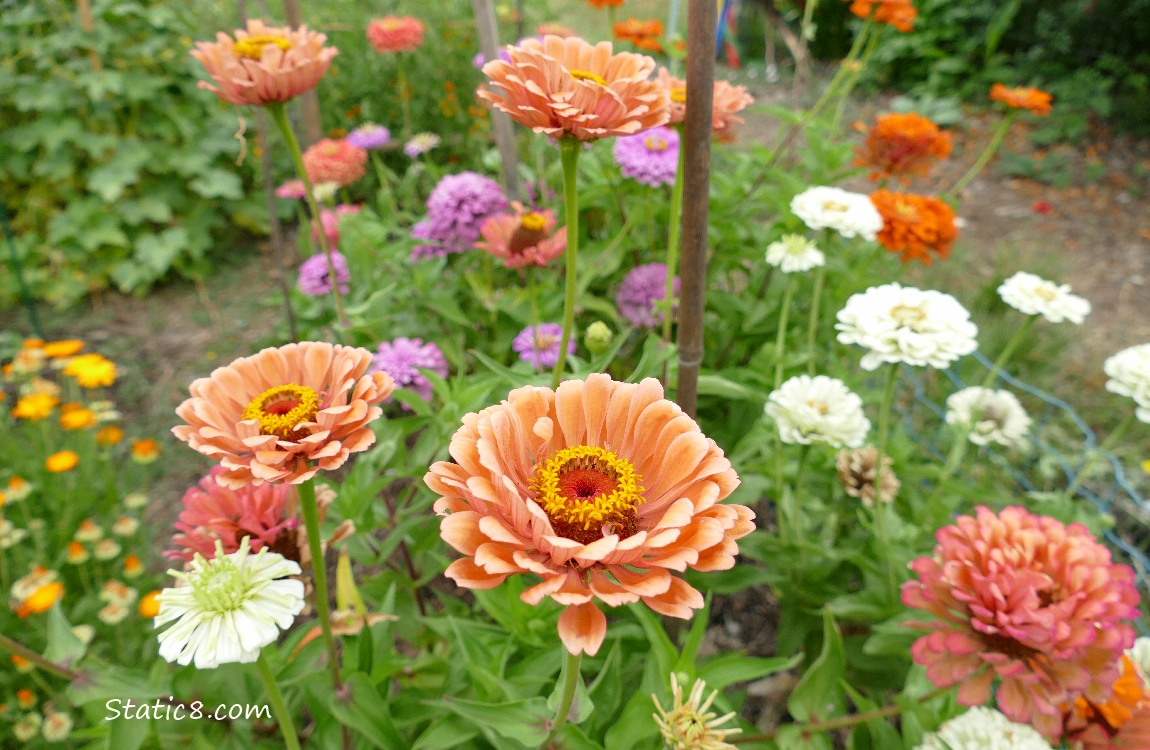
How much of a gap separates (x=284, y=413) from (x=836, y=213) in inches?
45.9

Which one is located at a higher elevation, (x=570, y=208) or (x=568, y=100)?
(x=568, y=100)

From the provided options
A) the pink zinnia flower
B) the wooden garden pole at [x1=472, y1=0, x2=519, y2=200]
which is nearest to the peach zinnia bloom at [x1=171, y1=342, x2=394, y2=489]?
the wooden garden pole at [x1=472, y1=0, x2=519, y2=200]

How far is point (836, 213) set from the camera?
1.46m

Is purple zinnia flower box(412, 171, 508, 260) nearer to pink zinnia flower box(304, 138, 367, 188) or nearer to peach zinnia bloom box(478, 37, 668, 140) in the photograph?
pink zinnia flower box(304, 138, 367, 188)

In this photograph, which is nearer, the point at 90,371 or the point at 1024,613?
the point at 1024,613

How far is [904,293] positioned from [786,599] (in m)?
0.67

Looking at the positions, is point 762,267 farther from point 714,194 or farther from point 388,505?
point 388,505

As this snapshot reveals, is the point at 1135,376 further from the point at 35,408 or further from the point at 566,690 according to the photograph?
the point at 35,408

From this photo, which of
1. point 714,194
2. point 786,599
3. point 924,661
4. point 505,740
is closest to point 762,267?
point 714,194

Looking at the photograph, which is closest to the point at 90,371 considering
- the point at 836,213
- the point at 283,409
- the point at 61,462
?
the point at 61,462

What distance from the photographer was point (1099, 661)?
0.90m

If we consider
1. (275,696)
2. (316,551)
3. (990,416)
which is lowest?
(990,416)

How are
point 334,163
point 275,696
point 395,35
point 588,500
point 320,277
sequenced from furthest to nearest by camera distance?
point 395,35
point 334,163
point 320,277
point 275,696
point 588,500

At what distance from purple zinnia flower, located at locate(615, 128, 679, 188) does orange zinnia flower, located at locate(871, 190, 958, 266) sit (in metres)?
0.51
